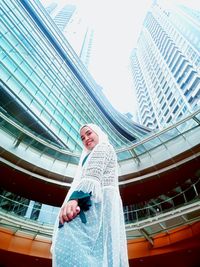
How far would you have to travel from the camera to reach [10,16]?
2520 centimetres

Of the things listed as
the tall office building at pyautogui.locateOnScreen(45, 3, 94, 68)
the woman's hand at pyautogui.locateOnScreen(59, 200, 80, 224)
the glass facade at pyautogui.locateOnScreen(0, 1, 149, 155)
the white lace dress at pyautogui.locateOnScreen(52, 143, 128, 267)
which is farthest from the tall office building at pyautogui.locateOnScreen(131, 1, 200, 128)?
the woman's hand at pyautogui.locateOnScreen(59, 200, 80, 224)

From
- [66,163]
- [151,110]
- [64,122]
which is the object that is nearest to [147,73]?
[151,110]

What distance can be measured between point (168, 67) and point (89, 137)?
80967 mm

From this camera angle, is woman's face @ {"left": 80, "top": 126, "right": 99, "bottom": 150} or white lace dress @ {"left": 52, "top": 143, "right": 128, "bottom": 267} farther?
woman's face @ {"left": 80, "top": 126, "right": 99, "bottom": 150}

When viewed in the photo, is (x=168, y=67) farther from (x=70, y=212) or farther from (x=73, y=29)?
(x=70, y=212)

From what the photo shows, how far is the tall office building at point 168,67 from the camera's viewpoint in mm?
60550

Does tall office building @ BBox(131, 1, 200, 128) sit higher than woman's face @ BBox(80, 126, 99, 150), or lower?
higher

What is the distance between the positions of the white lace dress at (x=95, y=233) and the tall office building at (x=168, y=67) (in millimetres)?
42981

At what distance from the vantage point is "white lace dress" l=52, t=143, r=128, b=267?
1709 millimetres

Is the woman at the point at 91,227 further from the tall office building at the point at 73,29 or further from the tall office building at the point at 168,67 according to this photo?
the tall office building at the point at 73,29

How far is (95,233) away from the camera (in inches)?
72.1

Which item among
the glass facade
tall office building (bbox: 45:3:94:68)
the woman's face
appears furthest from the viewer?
tall office building (bbox: 45:3:94:68)

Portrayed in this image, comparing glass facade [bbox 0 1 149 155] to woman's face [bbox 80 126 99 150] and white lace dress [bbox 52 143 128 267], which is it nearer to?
woman's face [bbox 80 126 99 150]

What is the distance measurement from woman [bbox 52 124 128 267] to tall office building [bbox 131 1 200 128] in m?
43.0
